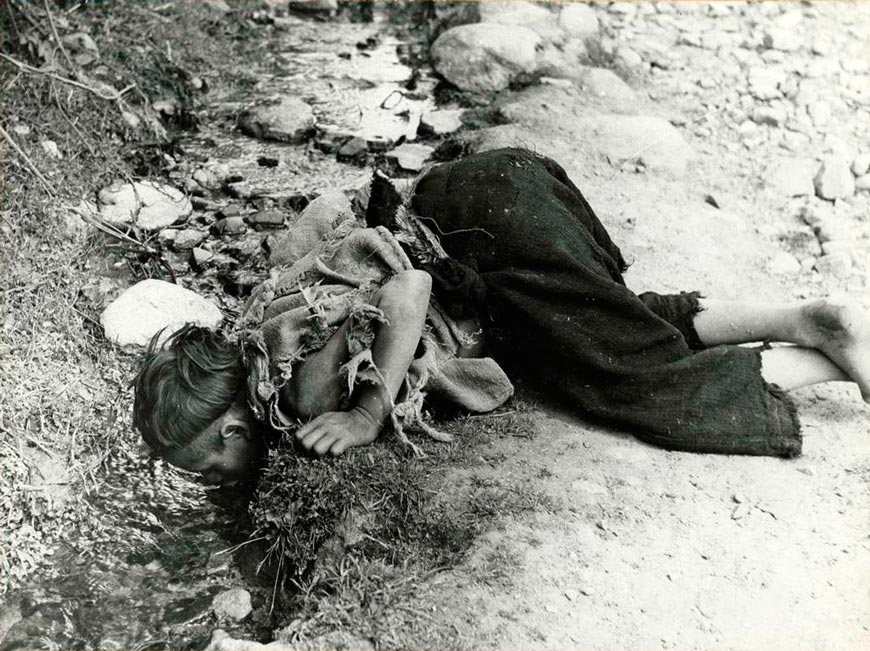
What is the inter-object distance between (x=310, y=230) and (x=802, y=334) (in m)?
1.78

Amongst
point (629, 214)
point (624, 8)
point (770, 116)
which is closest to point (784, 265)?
point (629, 214)

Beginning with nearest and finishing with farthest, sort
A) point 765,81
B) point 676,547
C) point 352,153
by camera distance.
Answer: point 676,547
point 352,153
point 765,81

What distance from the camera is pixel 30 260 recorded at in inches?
135

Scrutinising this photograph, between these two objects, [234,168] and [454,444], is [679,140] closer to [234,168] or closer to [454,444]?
[234,168]

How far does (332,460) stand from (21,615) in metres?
0.99

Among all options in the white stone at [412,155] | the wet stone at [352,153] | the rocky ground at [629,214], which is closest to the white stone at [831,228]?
the rocky ground at [629,214]

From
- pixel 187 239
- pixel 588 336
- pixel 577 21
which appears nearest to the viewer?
pixel 588 336

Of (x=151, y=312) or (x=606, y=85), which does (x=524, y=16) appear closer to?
(x=606, y=85)

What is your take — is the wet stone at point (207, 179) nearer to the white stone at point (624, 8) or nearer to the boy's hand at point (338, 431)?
the boy's hand at point (338, 431)

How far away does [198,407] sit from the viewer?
2.62 m

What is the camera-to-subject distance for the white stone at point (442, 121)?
5.07 m

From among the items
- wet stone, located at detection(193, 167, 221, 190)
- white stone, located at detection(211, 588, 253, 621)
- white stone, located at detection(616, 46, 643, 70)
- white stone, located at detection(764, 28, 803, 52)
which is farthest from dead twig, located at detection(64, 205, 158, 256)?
white stone, located at detection(764, 28, 803, 52)

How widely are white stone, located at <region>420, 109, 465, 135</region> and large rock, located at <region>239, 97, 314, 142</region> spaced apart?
70cm

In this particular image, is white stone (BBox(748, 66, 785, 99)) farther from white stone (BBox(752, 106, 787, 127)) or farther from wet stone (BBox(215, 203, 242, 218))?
wet stone (BBox(215, 203, 242, 218))
